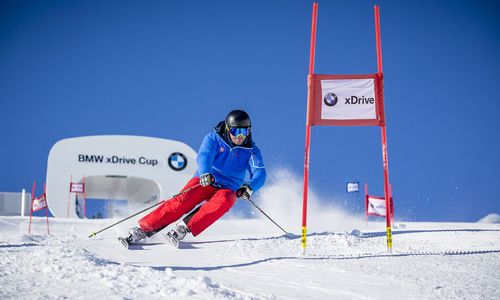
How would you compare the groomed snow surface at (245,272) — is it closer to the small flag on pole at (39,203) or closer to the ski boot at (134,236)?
the ski boot at (134,236)

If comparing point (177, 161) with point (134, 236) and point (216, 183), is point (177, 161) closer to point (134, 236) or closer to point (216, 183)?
point (216, 183)

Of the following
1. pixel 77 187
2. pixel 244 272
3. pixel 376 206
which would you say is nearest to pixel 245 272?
pixel 244 272

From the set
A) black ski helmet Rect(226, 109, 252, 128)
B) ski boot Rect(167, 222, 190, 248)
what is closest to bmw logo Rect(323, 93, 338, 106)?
black ski helmet Rect(226, 109, 252, 128)

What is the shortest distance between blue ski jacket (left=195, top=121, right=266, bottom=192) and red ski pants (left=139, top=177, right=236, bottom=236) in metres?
0.20

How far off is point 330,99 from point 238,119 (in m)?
1.08

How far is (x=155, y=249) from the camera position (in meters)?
4.23

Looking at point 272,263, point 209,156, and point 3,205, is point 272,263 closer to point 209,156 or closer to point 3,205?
point 209,156

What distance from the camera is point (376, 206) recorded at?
40.7 feet

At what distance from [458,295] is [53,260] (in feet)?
8.14

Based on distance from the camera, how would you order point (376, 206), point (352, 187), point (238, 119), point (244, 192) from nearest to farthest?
point (244, 192)
point (238, 119)
point (376, 206)
point (352, 187)

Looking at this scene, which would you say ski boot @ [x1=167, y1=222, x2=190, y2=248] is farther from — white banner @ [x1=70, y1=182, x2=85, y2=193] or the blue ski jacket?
white banner @ [x1=70, y1=182, x2=85, y2=193]

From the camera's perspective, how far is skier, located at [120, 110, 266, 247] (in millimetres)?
4703

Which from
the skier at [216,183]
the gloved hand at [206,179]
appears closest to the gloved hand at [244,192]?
the skier at [216,183]

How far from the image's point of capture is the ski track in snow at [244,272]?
221 centimetres
